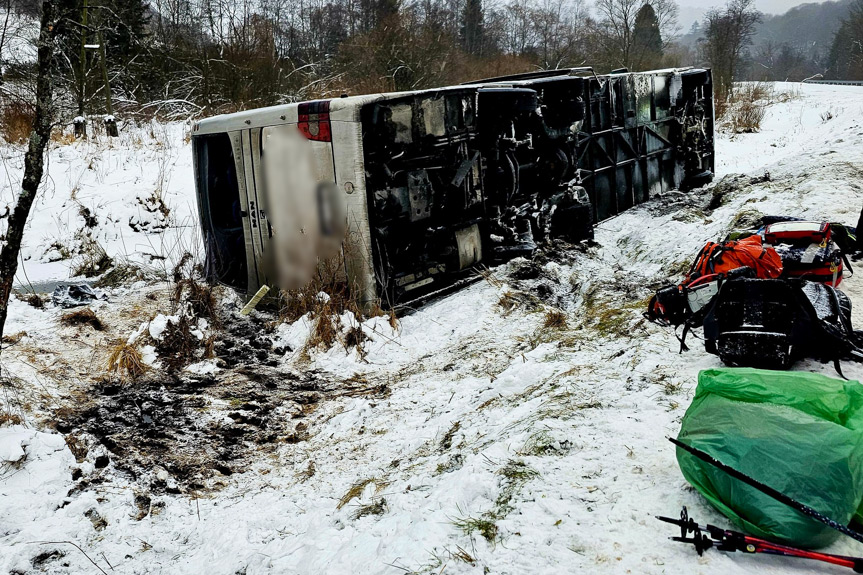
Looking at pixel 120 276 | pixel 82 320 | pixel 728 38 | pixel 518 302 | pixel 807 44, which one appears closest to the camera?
pixel 518 302

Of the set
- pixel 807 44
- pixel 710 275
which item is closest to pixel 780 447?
pixel 710 275

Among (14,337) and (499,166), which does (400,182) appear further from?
(14,337)

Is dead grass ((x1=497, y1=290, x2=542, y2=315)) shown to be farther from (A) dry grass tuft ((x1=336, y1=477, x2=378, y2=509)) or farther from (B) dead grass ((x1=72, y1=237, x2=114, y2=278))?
(B) dead grass ((x1=72, y1=237, x2=114, y2=278))

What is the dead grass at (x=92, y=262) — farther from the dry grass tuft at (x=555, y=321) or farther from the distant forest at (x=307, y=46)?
the dry grass tuft at (x=555, y=321)

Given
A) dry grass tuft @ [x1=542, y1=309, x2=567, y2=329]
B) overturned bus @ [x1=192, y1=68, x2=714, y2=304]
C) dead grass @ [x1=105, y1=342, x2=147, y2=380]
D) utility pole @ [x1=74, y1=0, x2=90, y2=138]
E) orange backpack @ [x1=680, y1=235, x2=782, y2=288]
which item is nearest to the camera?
orange backpack @ [x1=680, y1=235, x2=782, y2=288]

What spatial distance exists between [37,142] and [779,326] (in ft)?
14.7

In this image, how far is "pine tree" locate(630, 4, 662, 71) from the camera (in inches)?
1398

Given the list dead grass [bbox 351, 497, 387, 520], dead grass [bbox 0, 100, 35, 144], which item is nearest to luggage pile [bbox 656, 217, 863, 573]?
dead grass [bbox 351, 497, 387, 520]

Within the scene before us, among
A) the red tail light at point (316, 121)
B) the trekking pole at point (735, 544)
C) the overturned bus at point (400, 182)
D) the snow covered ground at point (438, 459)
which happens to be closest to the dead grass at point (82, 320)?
the snow covered ground at point (438, 459)

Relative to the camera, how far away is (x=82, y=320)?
6.28 meters

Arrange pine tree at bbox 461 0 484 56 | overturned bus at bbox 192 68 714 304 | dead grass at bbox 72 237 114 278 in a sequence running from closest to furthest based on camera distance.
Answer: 1. overturned bus at bbox 192 68 714 304
2. dead grass at bbox 72 237 114 278
3. pine tree at bbox 461 0 484 56

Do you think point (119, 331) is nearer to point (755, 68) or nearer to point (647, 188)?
point (647, 188)

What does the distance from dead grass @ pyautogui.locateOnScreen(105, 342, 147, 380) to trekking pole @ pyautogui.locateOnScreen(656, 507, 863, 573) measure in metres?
4.17

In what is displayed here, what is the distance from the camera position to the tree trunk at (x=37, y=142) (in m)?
4.11
